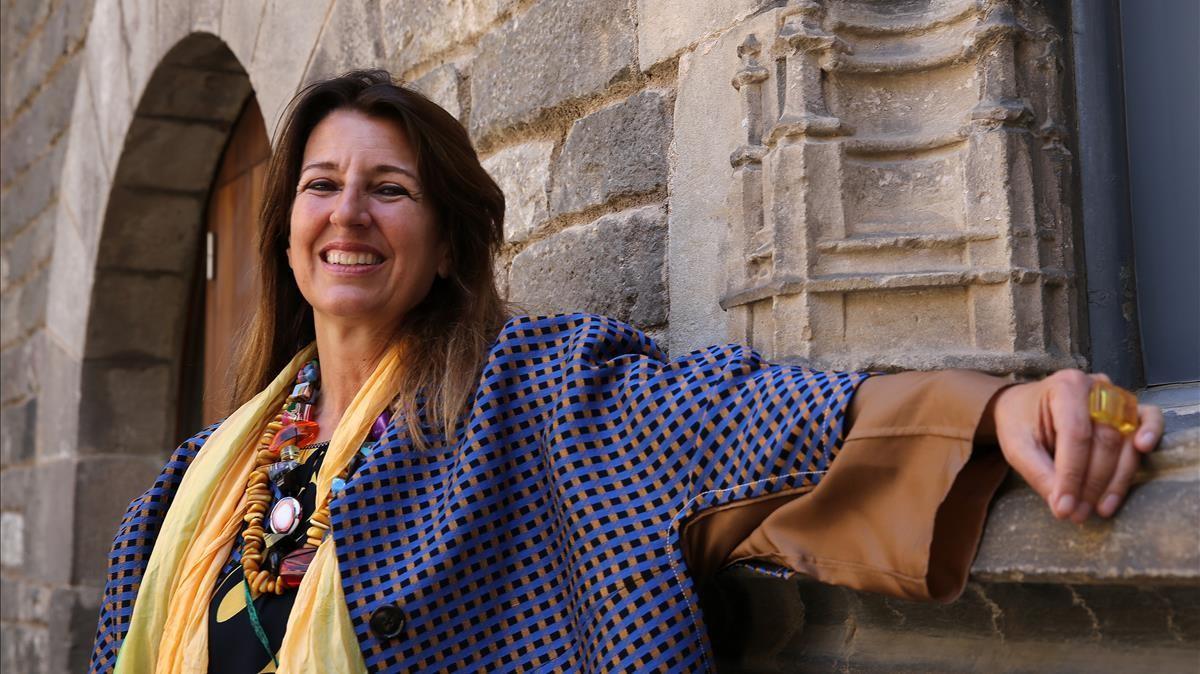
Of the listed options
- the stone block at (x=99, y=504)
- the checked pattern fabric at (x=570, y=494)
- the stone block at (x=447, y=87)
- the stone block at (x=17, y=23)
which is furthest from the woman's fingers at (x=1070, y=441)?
the stone block at (x=17, y=23)

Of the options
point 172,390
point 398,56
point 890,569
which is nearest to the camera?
point 890,569

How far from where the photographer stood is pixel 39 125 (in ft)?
15.6

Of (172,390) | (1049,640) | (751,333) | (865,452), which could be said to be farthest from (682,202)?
(172,390)

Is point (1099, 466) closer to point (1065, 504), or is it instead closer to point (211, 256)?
point (1065, 504)

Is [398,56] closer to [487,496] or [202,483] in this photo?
[202,483]

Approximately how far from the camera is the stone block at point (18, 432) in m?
4.55

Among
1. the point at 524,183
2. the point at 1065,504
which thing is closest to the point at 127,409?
the point at 524,183

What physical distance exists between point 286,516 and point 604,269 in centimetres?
66

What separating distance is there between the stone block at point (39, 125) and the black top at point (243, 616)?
11.0 ft

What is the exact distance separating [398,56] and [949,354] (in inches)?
60.4

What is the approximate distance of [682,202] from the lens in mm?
1832

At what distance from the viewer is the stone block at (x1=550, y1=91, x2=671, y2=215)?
1910 millimetres

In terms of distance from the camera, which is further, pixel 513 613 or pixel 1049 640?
pixel 513 613

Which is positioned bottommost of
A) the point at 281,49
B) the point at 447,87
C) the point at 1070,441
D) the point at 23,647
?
the point at 23,647
